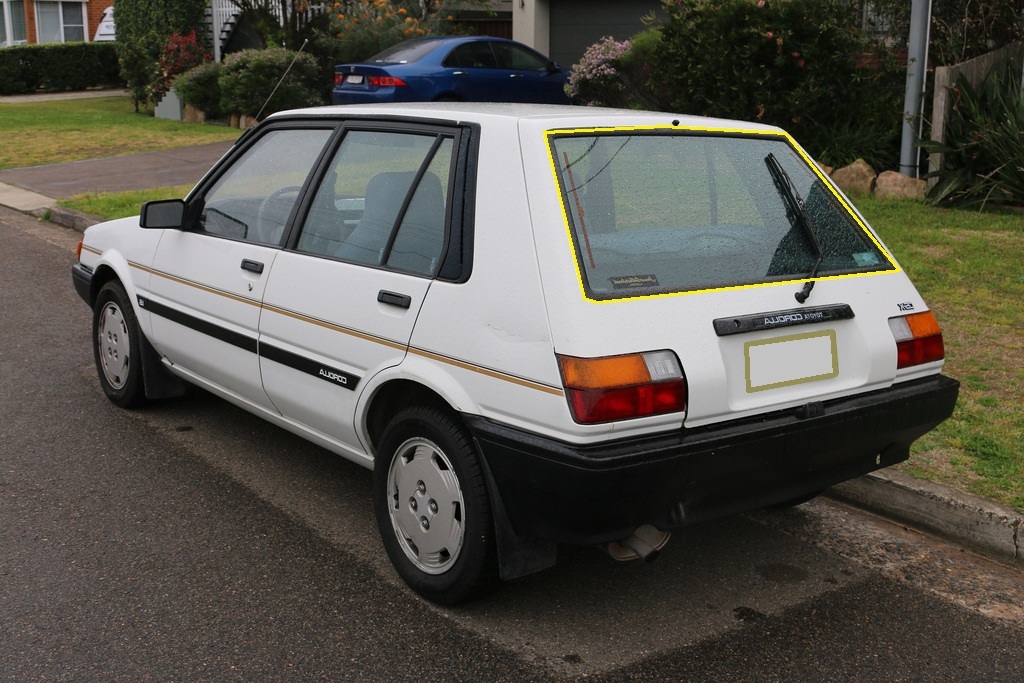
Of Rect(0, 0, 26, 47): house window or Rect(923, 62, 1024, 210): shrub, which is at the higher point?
Rect(0, 0, 26, 47): house window

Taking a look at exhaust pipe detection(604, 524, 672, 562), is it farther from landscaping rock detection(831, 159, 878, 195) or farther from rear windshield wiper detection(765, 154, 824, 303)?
landscaping rock detection(831, 159, 878, 195)

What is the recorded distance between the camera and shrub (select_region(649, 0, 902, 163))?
1120 centimetres

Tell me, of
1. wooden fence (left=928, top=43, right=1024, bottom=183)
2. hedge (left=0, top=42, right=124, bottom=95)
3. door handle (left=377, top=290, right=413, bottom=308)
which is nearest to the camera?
door handle (left=377, top=290, right=413, bottom=308)

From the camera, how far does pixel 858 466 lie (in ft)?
12.6

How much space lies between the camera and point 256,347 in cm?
448

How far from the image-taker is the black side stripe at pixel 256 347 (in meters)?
4.03

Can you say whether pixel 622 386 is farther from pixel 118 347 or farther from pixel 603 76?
pixel 603 76

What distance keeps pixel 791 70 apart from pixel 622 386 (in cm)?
909

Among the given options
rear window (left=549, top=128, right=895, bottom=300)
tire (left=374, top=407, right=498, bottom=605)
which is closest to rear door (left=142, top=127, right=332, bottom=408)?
tire (left=374, top=407, right=498, bottom=605)

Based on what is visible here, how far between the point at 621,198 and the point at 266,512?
1.98 metres

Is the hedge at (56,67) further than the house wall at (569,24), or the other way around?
the hedge at (56,67)

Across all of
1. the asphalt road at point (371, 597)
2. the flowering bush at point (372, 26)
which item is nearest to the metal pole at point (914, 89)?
the asphalt road at point (371, 597)

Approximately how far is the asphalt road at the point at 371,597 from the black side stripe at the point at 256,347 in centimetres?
63

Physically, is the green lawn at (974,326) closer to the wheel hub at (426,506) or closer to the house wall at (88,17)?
the wheel hub at (426,506)
